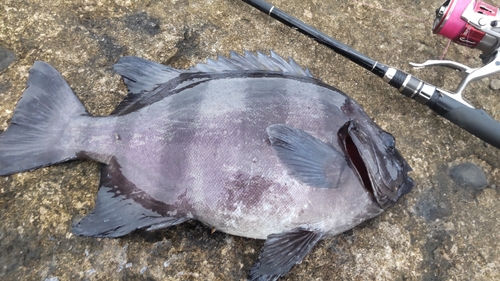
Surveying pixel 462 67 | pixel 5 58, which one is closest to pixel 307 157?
pixel 462 67

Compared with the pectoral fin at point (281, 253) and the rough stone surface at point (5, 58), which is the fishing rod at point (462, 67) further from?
the rough stone surface at point (5, 58)

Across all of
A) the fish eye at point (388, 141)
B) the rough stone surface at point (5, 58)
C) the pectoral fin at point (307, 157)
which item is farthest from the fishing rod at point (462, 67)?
the rough stone surface at point (5, 58)

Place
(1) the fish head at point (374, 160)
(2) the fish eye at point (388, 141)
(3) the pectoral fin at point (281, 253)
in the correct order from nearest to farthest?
(3) the pectoral fin at point (281, 253)
(1) the fish head at point (374, 160)
(2) the fish eye at point (388, 141)

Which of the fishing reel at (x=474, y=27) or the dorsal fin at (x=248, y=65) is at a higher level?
the fishing reel at (x=474, y=27)

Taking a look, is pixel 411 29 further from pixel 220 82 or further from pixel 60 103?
pixel 60 103

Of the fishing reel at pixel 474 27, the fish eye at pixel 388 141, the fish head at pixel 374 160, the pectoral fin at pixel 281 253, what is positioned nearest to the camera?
the pectoral fin at pixel 281 253

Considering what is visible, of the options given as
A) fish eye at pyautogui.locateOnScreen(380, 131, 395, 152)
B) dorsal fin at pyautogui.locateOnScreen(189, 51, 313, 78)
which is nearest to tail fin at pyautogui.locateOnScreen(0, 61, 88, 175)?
dorsal fin at pyautogui.locateOnScreen(189, 51, 313, 78)

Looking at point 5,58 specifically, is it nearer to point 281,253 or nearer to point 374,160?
point 281,253

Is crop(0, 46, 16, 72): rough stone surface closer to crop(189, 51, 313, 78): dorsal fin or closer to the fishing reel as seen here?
crop(189, 51, 313, 78): dorsal fin
